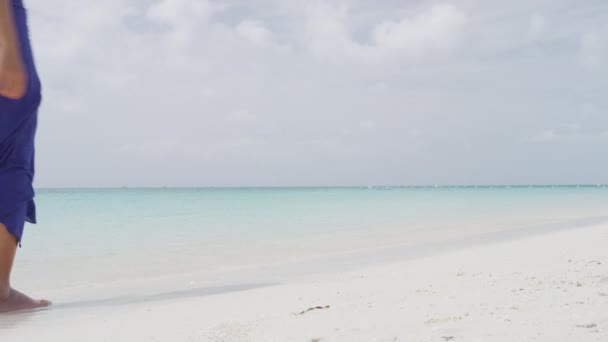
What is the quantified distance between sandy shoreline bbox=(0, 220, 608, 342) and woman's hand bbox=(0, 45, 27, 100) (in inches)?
57.0

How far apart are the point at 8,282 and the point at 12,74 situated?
1.60 meters

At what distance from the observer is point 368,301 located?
3.50 metres

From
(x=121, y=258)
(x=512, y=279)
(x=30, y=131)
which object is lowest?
(x=121, y=258)

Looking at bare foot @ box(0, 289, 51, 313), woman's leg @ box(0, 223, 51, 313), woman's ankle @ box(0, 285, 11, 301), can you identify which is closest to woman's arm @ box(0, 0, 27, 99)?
woman's leg @ box(0, 223, 51, 313)

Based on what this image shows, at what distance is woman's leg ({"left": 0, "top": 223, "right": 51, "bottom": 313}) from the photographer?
3381 millimetres

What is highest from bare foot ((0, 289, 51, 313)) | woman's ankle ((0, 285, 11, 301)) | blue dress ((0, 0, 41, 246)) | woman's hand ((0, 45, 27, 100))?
woman's hand ((0, 45, 27, 100))

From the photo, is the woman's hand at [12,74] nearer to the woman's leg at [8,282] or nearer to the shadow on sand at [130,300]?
the woman's leg at [8,282]

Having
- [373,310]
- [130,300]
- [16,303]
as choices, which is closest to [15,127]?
[16,303]

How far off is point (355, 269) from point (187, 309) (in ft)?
8.36

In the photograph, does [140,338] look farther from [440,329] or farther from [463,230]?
[463,230]

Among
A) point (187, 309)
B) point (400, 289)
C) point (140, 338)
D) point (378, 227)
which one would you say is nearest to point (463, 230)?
point (378, 227)

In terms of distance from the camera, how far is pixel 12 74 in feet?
9.53

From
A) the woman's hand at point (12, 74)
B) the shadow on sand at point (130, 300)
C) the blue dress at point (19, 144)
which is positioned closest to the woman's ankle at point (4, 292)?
the shadow on sand at point (130, 300)

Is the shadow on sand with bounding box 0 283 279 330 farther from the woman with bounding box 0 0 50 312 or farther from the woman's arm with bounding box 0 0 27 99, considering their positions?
the woman's arm with bounding box 0 0 27 99
